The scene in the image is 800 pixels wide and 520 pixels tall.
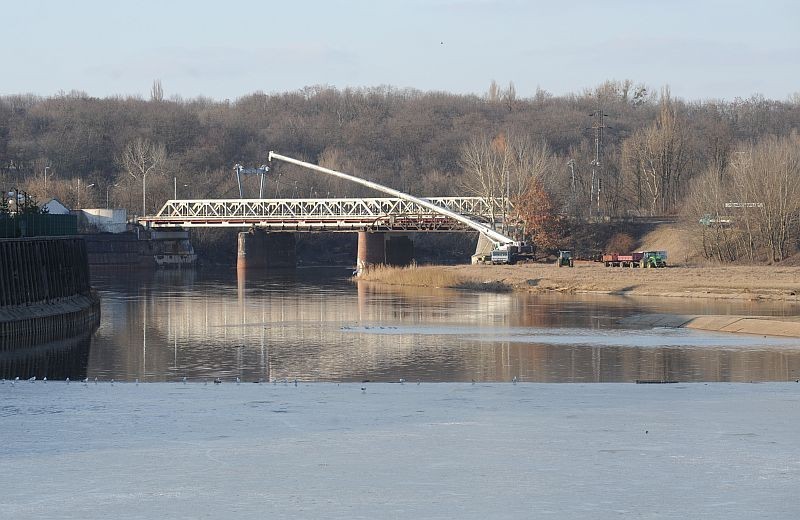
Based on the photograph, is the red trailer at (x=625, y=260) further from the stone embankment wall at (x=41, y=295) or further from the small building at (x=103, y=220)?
the small building at (x=103, y=220)

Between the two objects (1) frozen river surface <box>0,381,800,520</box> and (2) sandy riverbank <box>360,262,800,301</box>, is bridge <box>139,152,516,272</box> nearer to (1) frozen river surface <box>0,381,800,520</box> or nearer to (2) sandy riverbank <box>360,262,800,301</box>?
(2) sandy riverbank <box>360,262,800,301</box>

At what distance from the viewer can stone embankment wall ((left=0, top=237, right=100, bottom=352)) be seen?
165 ft

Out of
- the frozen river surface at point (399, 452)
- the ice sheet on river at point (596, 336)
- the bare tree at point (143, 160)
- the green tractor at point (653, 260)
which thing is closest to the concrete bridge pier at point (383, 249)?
the green tractor at point (653, 260)

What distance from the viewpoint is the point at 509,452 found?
21.1 metres

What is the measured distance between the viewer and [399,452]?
2120cm

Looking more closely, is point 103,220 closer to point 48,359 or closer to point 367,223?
point 367,223

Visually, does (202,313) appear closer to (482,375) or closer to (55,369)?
(55,369)

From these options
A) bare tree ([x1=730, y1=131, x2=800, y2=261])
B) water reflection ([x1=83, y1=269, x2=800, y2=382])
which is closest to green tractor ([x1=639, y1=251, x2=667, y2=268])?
bare tree ([x1=730, y1=131, x2=800, y2=261])

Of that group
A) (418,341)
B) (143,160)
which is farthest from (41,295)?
(143,160)

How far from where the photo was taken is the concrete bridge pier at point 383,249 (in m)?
122

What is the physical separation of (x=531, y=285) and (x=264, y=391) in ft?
197

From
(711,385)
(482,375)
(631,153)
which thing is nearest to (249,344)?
(482,375)

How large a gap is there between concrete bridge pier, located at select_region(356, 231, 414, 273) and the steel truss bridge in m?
1.19

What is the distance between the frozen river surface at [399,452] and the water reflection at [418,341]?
6.95 meters
